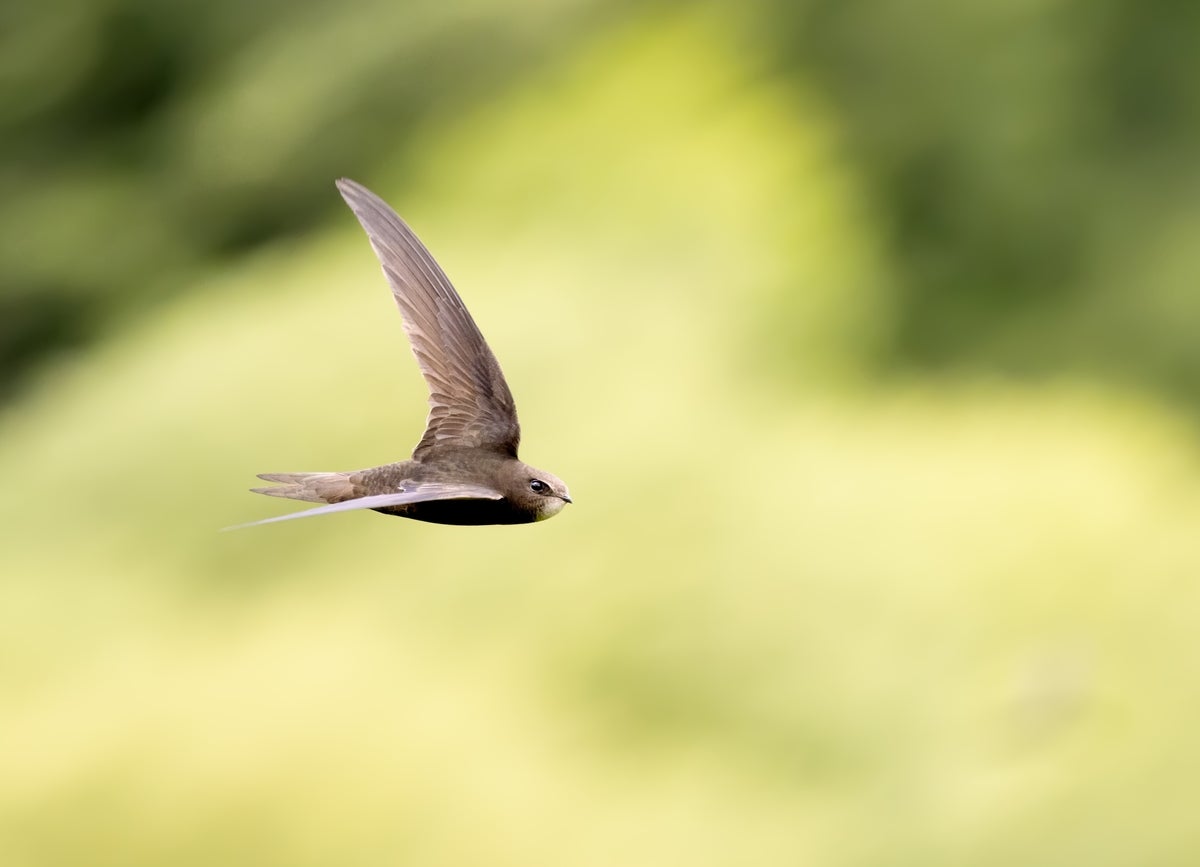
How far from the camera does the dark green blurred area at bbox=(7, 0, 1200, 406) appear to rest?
20.4ft

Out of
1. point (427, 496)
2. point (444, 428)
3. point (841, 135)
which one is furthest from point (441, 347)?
point (841, 135)

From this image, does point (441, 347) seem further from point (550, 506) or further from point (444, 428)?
point (550, 506)

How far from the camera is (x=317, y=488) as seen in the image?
225 cm

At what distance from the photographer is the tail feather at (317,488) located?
222cm

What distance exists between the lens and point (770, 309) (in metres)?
6.45

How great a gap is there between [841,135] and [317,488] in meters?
4.96

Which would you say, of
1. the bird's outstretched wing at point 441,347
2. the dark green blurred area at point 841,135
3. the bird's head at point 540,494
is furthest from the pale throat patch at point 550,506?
the dark green blurred area at point 841,135

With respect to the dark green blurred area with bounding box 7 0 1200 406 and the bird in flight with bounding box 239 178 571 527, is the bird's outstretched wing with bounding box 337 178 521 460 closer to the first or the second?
the bird in flight with bounding box 239 178 571 527

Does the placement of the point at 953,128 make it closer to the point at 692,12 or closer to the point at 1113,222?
the point at 1113,222

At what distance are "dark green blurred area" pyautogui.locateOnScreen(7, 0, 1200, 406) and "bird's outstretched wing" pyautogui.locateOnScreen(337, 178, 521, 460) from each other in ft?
13.7

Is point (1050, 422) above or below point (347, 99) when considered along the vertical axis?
below

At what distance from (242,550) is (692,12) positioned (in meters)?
3.58

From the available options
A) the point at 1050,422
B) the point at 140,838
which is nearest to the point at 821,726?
the point at 1050,422

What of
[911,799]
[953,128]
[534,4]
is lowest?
[911,799]
